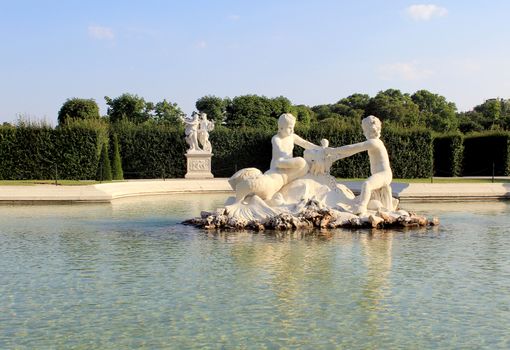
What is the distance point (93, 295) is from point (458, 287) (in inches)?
161

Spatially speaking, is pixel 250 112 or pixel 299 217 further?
pixel 250 112

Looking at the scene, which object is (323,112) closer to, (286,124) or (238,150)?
(238,150)

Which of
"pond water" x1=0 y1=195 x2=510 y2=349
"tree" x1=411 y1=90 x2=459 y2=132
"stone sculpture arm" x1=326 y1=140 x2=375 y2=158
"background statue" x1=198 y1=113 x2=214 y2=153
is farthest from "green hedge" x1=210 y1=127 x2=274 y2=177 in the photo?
"tree" x1=411 y1=90 x2=459 y2=132

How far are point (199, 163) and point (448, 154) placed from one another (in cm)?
1427

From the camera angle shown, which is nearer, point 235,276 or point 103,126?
point 235,276

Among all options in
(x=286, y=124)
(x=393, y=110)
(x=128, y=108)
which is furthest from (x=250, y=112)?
(x=286, y=124)

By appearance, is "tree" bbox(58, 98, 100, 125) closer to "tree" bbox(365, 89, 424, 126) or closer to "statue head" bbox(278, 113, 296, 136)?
"tree" bbox(365, 89, 424, 126)

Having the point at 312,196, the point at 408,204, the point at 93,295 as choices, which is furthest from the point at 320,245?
the point at 408,204

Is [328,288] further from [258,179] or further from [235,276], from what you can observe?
[258,179]

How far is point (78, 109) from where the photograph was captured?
5144 centimetres

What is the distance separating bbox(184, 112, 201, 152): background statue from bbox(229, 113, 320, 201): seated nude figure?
19946 millimetres

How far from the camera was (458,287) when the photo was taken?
7.95 meters

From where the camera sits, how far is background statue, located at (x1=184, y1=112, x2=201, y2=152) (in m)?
34.2

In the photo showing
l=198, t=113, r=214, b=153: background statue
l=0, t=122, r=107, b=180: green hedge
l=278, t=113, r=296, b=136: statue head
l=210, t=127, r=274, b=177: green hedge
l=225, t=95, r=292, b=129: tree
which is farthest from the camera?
l=225, t=95, r=292, b=129: tree
